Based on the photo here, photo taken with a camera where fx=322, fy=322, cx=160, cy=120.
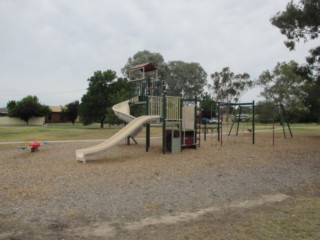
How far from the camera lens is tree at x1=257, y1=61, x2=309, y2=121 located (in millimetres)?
47375

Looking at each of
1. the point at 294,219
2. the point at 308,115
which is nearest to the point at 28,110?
the point at 308,115

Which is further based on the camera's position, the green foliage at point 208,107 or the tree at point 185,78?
the tree at point 185,78

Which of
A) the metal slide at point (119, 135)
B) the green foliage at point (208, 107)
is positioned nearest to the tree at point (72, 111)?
A: the green foliage at point (208, 107)

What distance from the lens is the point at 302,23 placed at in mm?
16344

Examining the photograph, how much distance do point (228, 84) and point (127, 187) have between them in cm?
5706

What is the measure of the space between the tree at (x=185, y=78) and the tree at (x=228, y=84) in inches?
401

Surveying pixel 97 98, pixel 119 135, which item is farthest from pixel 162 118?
pixel 97 98

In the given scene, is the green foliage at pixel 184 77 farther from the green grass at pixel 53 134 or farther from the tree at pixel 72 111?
the green grass at pixel 53 134

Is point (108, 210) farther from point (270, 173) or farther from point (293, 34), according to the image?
point (293, 34)

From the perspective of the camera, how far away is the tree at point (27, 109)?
56906 millimetres

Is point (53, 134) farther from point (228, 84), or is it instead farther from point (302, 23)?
point (228, 84)

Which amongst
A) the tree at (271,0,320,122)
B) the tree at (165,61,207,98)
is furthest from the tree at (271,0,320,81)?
the tree at (165,61,207,98)

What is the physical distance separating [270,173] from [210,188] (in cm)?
273

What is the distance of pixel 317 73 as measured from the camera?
19156 mm
